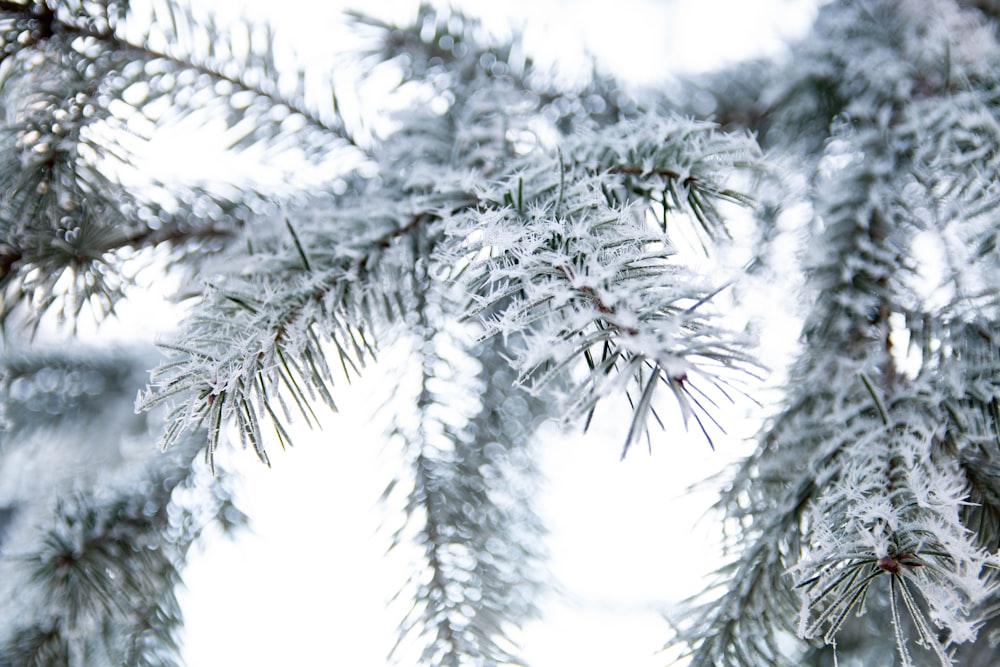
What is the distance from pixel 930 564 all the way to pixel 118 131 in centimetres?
53

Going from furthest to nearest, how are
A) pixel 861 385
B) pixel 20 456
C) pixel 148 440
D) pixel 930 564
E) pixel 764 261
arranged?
pixel 20 456
pixel 148 440
pixel 764 261
pixel 861 385
pixel 930 564

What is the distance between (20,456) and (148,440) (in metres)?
0.23

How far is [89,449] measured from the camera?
693mm

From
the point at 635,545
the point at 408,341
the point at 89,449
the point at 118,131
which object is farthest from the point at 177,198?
the point at 635,545

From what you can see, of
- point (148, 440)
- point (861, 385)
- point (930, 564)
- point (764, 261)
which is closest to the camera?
point (930, 564)

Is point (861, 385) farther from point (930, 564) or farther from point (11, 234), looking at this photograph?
point (11, 234)

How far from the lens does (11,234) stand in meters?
0.42

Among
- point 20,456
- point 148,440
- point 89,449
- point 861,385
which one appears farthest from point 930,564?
point 20,456

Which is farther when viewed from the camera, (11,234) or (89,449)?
(89,449)

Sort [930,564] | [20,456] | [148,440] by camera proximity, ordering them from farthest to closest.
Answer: [20,456] → [148,440] → [930,564]

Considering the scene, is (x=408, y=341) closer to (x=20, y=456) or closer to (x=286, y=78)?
(x=286, y=78)

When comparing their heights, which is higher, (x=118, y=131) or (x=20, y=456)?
(x=118, y=131)

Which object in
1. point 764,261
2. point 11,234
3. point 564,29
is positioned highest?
point 564,29

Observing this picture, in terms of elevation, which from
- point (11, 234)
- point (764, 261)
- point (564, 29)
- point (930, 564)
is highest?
point (564, 29)
